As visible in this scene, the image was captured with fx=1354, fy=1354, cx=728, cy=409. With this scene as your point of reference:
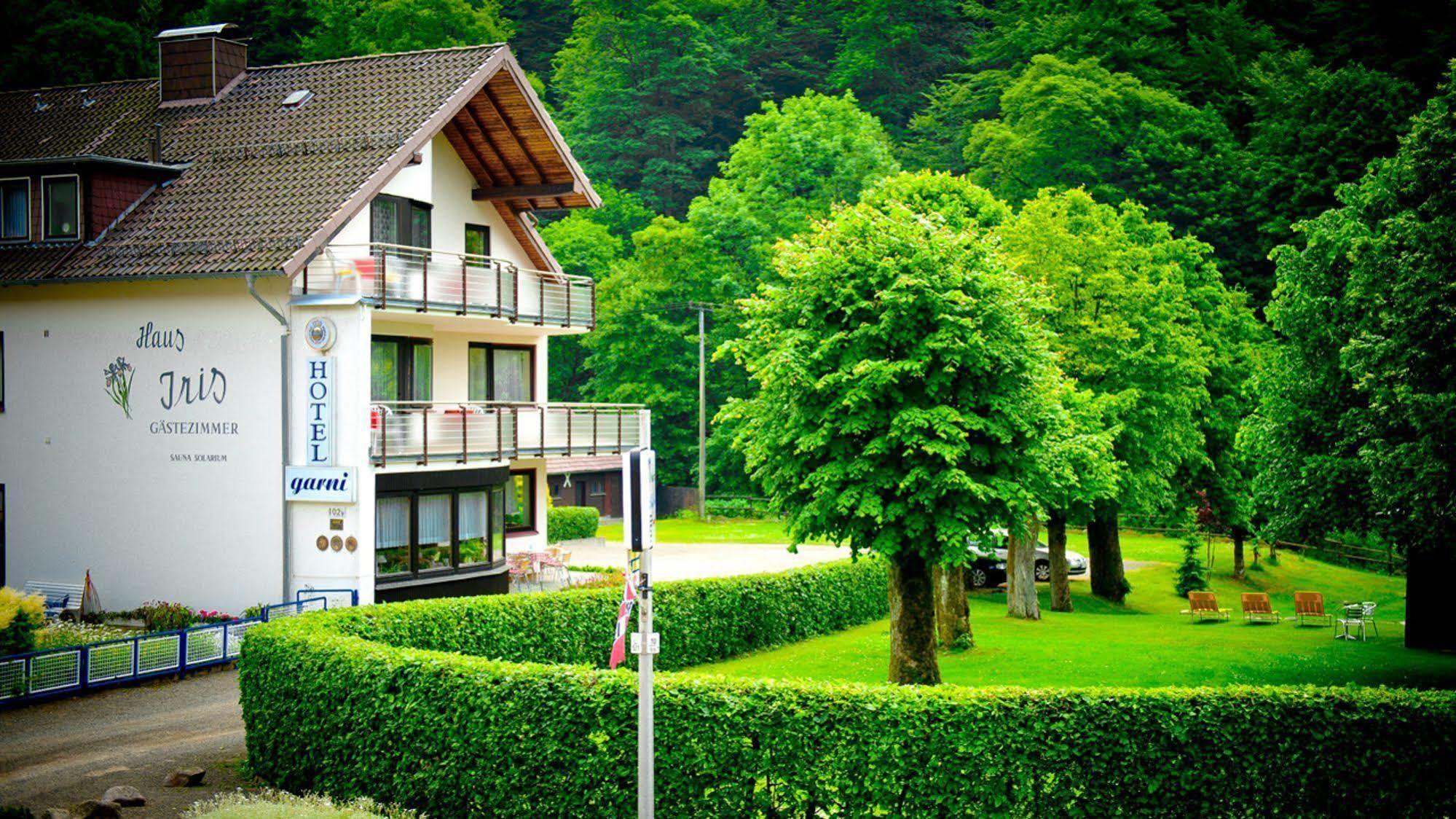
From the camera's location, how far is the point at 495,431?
30.3 metres

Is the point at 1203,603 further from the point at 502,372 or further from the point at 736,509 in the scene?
the point at 736,509

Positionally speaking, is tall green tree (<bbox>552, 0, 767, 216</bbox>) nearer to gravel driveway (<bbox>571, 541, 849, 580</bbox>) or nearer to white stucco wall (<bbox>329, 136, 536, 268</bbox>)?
gravel driveway (<bbox>571, 541, 849, 580</bbox>)

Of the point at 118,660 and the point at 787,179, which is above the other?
the point at 787,179

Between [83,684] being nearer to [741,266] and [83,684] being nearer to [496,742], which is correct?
[496,742]

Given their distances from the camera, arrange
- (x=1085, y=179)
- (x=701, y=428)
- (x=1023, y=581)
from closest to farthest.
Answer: (x=1023, y=581) < (x=701, y=428) < (x=1085, y=179)

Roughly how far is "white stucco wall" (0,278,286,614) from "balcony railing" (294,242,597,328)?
4.78 feet

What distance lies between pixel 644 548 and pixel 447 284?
1941cm

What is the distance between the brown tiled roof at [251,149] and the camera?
1097 inches

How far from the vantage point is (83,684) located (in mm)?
21297

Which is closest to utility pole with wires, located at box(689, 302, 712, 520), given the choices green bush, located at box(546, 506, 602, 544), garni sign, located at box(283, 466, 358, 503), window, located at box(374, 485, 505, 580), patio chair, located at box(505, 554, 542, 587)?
green bush, located at box(546, 506, 602, 544)

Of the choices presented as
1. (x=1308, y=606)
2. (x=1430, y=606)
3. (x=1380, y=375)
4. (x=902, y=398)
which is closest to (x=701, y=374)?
(x=1308, y=606)

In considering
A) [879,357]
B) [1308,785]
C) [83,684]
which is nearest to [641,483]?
[1308,785]

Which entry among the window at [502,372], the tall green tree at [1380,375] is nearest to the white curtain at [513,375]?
the window at [502,372]

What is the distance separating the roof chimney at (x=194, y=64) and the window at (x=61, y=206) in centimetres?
425
